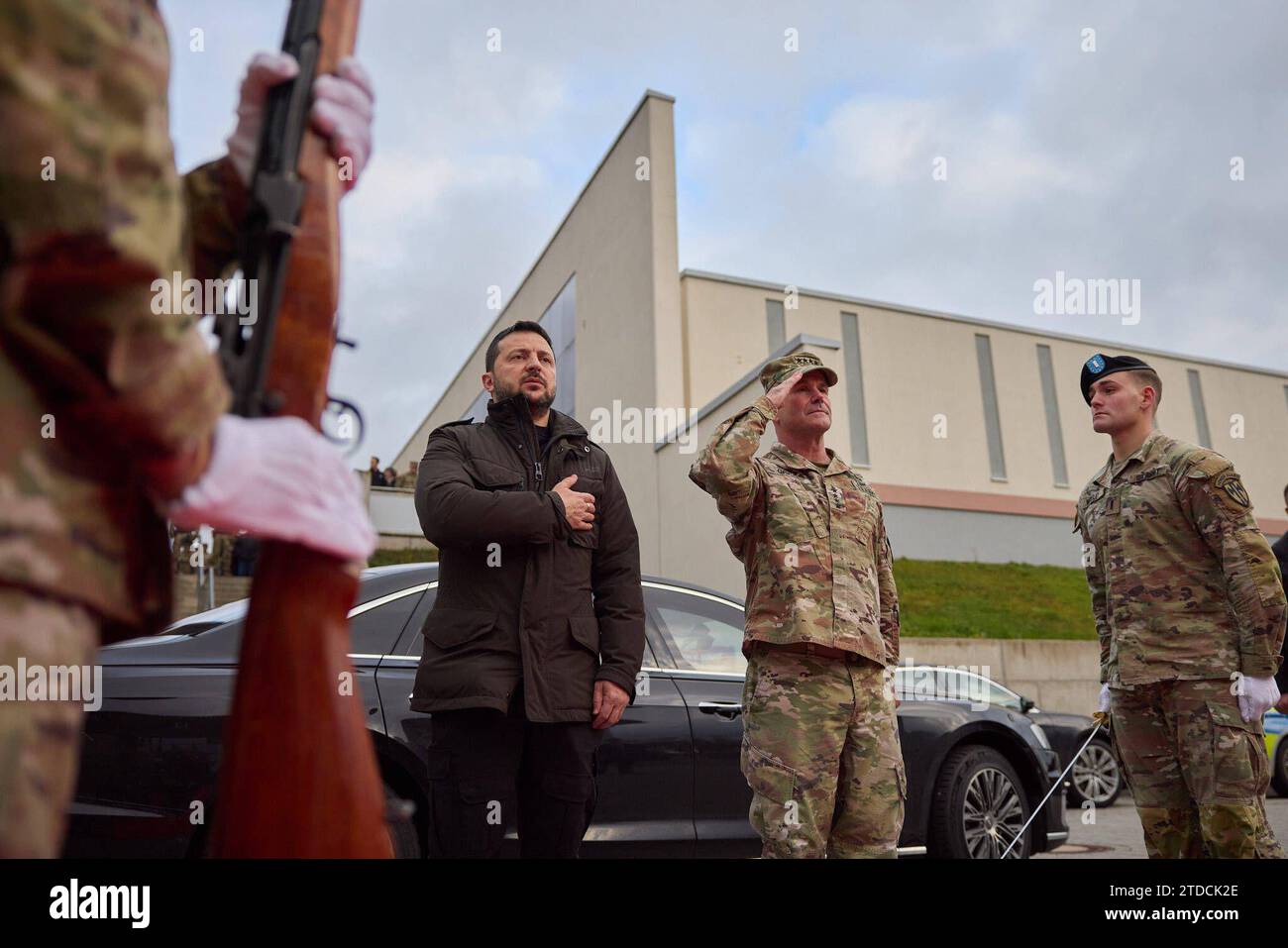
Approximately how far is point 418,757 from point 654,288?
48.4ft

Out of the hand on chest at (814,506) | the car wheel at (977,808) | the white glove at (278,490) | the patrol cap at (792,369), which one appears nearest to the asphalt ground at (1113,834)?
the car wheel at (977,808)

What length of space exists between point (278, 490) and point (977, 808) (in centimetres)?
528

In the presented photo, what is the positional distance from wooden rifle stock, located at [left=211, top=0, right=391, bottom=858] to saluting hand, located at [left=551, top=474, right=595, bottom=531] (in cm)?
169

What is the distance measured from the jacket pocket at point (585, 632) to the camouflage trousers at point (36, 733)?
6.42 ft

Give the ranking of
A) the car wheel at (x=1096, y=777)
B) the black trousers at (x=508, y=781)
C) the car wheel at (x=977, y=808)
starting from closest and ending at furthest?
the black trousers at (x=508, y=781)
the car wheel at (x=977, y=808)
the car wheel at (x=1096, y=777)

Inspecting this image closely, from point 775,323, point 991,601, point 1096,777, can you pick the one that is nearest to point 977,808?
point 1096,777

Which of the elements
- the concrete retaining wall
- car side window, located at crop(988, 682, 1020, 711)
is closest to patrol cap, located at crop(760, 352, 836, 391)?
car side window, located at crop(988, 682, 1020, 711)

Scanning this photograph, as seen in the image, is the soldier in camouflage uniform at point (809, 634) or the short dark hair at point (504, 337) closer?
the soldier in camouflage uniform at point (809, 634)

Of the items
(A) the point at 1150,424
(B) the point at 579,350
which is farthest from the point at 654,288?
(A) the point at 1150,424

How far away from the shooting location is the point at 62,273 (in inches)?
41.7

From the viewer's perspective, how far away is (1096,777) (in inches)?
364

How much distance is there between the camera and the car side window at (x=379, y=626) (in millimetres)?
4266

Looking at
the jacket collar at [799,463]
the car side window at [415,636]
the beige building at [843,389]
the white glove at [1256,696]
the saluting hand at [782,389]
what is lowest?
the white glove at [1256,696]

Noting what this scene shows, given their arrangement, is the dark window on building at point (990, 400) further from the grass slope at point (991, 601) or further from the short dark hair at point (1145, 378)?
the short dark hair at point (1145, 378)
